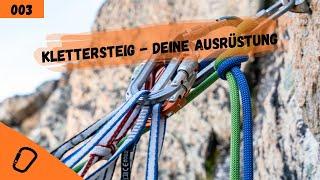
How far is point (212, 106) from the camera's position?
8.16ft

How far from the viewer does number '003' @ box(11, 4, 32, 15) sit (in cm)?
121

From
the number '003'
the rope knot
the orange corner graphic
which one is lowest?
the orange corner graphic

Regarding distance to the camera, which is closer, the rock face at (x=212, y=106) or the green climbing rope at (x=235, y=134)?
the green climbing rope at (x=235, y=134)

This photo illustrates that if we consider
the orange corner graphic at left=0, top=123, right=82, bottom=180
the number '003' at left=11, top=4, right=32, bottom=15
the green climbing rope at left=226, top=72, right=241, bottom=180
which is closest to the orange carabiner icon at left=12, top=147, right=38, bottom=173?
the orange corner graphic at left=0, top=123, right=82, bottom=180

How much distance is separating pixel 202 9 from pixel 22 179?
73.0 inches

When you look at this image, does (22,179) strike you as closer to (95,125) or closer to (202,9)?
(95,125)

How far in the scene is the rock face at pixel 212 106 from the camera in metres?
1.22

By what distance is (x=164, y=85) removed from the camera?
1008 mm

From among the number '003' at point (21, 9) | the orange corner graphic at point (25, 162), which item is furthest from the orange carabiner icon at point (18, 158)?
the number '003' at point (21, 9)

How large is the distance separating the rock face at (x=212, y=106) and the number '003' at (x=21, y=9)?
412 millimetres

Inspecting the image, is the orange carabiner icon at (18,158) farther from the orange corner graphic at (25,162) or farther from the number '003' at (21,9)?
the number '003' at (21,9)

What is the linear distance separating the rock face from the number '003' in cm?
41

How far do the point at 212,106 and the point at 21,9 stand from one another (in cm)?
133

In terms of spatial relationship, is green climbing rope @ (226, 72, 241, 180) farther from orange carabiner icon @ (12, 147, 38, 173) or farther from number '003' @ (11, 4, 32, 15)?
number '003' @ (11, 4, 32, 15)
